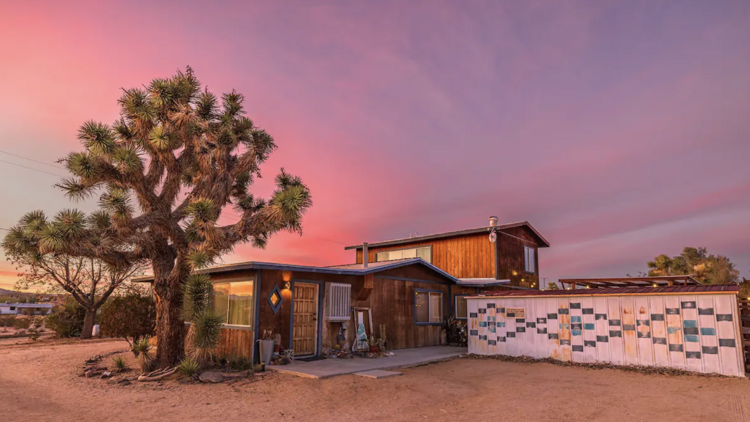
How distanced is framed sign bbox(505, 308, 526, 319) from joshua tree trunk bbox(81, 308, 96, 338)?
70.7 ft

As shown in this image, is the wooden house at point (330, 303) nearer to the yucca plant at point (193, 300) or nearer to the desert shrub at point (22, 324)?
the yucca plant at point (193, 300)

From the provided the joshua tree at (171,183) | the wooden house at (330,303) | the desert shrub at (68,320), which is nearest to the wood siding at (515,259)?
the wooden house at (330,303)

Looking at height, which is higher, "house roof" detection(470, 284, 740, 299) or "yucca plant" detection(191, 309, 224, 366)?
"house roof" detection(470, 284, 740, 299)

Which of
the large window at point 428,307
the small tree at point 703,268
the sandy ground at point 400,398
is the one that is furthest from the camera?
the small tree at point 703,268

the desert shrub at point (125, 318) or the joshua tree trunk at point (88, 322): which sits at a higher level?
the desert shrub at point (125, 318)

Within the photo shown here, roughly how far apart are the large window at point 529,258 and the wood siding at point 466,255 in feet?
13.0

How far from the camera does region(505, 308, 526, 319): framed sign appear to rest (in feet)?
47.0

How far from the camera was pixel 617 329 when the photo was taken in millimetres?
12406

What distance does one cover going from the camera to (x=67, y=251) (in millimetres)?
10102

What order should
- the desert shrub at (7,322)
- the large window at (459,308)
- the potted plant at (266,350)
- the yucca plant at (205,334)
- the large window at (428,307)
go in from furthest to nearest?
the desert shrub at (7,322), the large window at (459,308), the large window at (428,307), the potted plant at (266,350), the yucca plant at (205,334)

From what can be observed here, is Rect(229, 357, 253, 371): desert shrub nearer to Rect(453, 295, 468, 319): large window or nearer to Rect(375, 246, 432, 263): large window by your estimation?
Rect(453, 295, 468, 319): large window

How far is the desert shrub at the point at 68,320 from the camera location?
22672 mm

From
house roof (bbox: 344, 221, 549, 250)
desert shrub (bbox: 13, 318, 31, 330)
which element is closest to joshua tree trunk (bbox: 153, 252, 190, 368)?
house roof (bbox: 344, 221, 549, 250)

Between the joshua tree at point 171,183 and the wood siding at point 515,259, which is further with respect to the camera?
the wood siding at point 515,259
